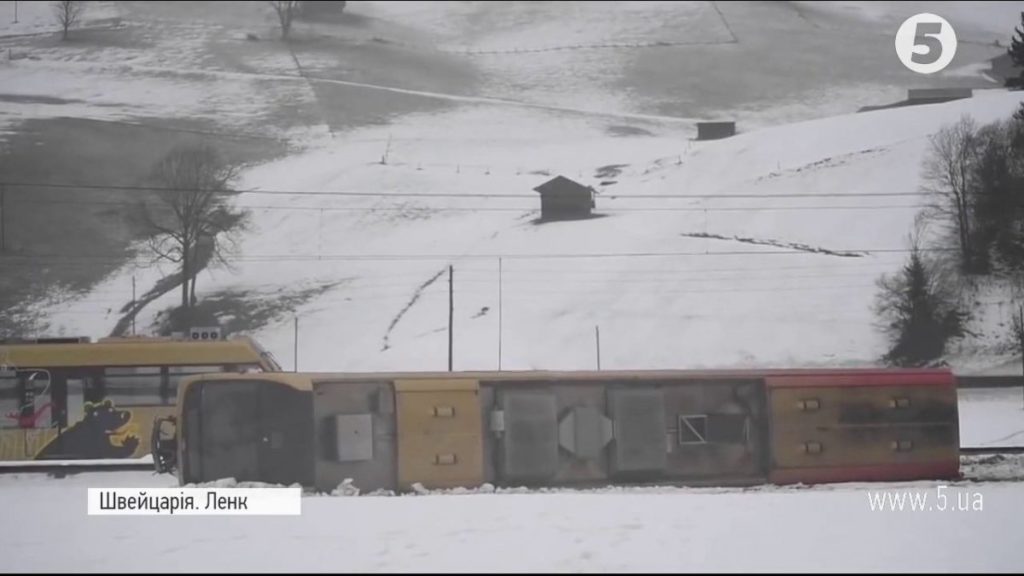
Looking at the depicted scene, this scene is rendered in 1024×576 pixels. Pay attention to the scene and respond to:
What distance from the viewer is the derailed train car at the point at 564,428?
42.7 ft

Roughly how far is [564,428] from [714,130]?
1865 centimetres

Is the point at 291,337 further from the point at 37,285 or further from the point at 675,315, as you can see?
the point at 675,315

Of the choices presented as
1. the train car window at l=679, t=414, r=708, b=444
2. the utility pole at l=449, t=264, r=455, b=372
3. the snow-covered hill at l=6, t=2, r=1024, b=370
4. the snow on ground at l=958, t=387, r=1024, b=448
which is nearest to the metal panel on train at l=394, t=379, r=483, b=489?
the train car window at l=679, t=414, r=708, b=444

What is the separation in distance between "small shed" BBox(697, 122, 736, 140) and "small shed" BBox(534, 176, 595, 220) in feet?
15.5

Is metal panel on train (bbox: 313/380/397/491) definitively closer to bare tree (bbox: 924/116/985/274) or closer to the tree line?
the tree line

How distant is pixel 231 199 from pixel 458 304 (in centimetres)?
594

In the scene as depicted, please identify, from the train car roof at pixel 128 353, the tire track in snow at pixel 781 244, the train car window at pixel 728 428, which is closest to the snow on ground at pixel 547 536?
the train car window at pixel 728 428

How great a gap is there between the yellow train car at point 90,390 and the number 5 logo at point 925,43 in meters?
17.3

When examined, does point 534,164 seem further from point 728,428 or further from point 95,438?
point 728,428

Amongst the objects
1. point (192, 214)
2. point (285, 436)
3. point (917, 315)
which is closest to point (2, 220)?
point (192, 214)

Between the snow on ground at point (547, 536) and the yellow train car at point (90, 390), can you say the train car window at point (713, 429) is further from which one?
the yellow train car at point (90, 390)

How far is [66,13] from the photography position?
23.5m

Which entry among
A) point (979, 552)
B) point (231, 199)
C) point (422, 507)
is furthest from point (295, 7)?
point (979, 552)

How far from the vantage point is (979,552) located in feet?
32.6
